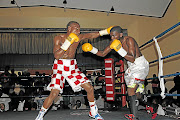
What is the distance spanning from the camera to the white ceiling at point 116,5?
4.64 m

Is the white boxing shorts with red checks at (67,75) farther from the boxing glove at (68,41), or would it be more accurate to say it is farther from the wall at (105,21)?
the wall at (105,21)

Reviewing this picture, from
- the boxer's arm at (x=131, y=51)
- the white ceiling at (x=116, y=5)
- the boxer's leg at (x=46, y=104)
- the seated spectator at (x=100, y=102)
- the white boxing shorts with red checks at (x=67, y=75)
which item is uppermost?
the white ceiling at (x=116, y=5)

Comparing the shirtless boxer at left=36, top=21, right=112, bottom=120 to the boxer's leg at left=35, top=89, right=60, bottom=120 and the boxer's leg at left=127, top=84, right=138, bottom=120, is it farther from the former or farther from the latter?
the boxer's leg at left=127, top=84, right=138, bottom=120

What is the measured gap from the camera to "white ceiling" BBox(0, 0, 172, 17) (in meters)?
4.64

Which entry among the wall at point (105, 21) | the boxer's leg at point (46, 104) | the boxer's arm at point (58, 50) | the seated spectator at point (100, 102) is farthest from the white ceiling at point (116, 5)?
the boxer's leg at point (46, 104)

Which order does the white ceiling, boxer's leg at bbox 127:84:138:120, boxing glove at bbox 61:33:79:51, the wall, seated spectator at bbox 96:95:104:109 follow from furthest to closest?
1. the wall
2. the white ceiling
3. seated spectator at bbox 96:95:104:109
4. boxer's leg at bbox 127:84:138:120
5. boxing glove at bbox 61:33:79:51

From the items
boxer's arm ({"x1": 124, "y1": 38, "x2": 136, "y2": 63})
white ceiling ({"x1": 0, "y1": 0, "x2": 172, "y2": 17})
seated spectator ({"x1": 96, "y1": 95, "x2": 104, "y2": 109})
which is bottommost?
seated spectator ({"x1": 96, "y1": 95, "x2": 104, "y2": 109})

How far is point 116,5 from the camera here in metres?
4.73

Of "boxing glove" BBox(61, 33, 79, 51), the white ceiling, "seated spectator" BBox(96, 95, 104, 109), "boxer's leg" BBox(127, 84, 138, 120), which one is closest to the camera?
"boxing glove" BBox(61, 33, 79, 51)

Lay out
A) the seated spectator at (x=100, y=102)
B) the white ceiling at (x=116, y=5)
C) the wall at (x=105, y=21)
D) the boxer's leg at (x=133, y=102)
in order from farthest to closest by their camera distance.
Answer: the wall at (x=105, y=21) < the white ceiling at (x=116, y=5) < the seated spectator at (x=100, y=102) < the boxer's leg at (x=133, y=102)

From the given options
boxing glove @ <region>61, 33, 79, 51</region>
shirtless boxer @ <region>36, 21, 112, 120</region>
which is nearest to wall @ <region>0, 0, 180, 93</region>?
shirtless boxer @ <region>36, 21, 112, 120</region>

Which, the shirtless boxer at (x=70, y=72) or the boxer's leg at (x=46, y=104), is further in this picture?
the shirtless boxer at (x=70, y=72)

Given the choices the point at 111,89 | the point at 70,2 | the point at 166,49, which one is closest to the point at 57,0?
the point at 70,2

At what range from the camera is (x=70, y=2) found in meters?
4.71
